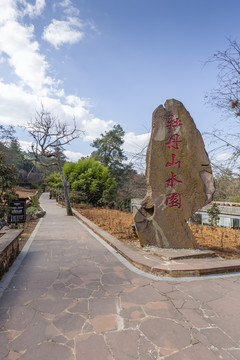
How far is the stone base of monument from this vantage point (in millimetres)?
4656

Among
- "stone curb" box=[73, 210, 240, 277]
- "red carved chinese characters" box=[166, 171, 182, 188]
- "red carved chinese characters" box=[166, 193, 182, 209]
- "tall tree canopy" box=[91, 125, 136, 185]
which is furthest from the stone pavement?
"tall tree canopy" box=[91, 125, 136, 185]

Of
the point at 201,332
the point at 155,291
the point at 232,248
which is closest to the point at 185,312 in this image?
the point at 201,332

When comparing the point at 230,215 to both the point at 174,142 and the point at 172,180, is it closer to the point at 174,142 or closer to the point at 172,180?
the point at 172,180

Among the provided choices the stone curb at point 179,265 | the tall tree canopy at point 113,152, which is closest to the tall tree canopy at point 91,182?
the tall tree canopy at point 113,152

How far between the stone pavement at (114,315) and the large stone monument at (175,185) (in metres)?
1.33

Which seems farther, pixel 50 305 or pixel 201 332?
pixel 50 305

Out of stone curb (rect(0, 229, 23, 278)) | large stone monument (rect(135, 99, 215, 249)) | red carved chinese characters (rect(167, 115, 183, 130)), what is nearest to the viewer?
stone curb (rect(0, 229, 23, 278))

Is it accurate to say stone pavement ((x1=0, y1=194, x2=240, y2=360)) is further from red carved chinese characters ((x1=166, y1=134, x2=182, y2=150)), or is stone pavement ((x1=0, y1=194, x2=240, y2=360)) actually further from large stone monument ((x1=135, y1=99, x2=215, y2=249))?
red carved chinese characters ((x1=166, y1=134, x2=182, y2=150))

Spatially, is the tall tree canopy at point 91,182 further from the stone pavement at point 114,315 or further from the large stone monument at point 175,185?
the stone pavement at point 114,315

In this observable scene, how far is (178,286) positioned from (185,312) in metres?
0.76

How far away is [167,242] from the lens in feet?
16.9

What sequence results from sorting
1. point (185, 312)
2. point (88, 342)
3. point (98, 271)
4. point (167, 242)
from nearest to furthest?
point (88, 342) → point (185, 312) → point (98, 271) → point (167, 242)

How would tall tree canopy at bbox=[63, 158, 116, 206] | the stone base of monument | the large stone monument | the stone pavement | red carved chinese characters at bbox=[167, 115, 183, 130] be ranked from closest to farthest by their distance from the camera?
the stone pavement
the stone base of monument
the large stone monument
red carved chinese characters at bbox=[167, 115, 183, 130]
tall tree canopy at bbox=[63, 158, 116, 206]

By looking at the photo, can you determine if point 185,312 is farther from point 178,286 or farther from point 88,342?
point 88,342
